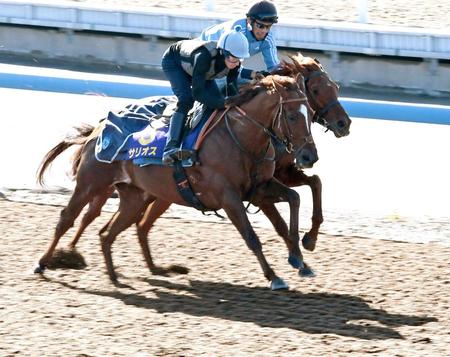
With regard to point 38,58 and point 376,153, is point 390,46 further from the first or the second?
point 38,58

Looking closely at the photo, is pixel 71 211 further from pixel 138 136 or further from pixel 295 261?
pixel 295 261

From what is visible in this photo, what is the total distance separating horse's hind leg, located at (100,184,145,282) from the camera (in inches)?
332

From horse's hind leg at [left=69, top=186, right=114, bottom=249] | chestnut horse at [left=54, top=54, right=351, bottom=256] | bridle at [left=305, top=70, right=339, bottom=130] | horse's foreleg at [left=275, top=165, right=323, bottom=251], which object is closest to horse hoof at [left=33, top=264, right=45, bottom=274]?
horse's hind leg at [left=69, top=186, right=114, bottom=249]

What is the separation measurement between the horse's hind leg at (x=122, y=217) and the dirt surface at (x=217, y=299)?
141mm

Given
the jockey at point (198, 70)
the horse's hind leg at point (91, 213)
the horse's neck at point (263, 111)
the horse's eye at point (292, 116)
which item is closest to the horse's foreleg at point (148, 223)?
the horse's hind leg at point (91, 213)

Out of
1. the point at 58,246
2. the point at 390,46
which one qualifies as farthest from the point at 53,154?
the point at 390,46

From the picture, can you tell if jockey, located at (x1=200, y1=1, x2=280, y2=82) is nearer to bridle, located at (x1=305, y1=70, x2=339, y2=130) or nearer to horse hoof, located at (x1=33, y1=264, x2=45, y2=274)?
bridle, located at (x1=305, y1=70, x2=339, y2=130)

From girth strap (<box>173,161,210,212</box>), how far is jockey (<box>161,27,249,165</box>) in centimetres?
6

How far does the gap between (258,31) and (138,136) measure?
1.07 m

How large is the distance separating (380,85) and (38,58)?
4.58m

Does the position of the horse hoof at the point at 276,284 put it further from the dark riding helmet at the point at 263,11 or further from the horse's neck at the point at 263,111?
the dark riding helmet at the point at 263,11

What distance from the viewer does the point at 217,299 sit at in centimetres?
782

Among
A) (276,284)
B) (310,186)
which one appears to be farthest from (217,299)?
(310,186)

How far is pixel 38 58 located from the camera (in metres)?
16.8
